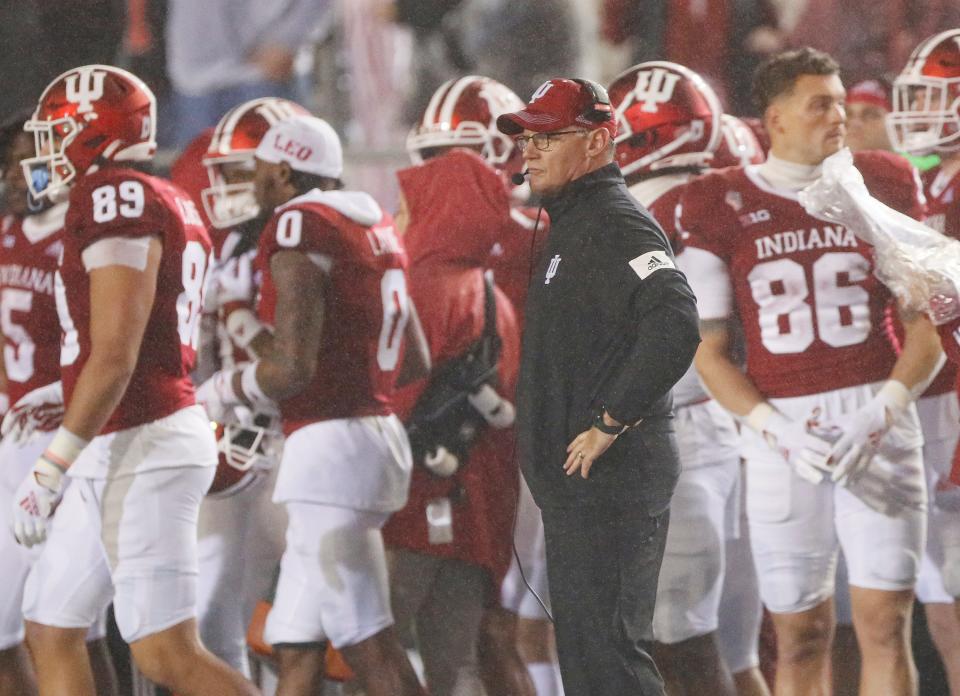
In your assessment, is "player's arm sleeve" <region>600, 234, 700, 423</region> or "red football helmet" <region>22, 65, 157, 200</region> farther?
"red football helmet" <region>22, 65, 157, 200</region>

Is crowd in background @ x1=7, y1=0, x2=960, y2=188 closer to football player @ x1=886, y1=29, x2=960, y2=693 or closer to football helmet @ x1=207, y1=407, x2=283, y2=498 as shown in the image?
football player @ x1=886, y1=29, x2=960, y2=693

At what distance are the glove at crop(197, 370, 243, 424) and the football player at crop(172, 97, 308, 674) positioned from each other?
40 millimetres

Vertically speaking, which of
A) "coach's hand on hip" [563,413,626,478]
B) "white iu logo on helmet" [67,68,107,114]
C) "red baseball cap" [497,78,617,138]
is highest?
"white iu logo on helmet" [67,68,107,114]

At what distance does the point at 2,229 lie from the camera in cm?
435

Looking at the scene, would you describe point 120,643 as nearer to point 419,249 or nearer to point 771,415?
point 419,249

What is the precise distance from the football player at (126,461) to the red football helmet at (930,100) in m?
1.75

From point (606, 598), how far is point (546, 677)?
148cm

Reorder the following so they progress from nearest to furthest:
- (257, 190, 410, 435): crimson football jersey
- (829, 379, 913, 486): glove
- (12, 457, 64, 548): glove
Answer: (12, 457, 64, 548): glove
(829, 379, 913, 486): glove
(257, 190, 410, 435): crimson football jersey

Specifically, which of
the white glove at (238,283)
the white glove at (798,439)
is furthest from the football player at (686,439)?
the white glove at (238,283)

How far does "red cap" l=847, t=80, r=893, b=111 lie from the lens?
4441 mm

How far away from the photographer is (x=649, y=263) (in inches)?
123

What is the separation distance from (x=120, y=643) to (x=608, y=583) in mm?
1983

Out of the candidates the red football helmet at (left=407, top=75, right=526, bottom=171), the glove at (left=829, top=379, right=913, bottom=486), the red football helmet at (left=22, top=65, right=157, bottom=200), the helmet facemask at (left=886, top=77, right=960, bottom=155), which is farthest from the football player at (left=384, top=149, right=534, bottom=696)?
the helmet facemask at (left=886, top=77, right=960, bottom=155)

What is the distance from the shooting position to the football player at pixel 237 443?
14.3 ft
